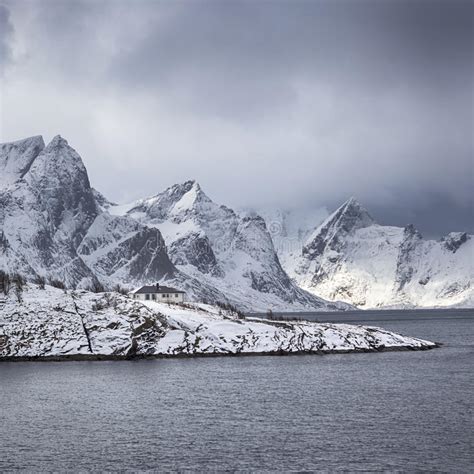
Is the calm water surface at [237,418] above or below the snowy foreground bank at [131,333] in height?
below

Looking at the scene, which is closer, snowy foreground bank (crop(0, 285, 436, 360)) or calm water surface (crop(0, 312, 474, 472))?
calm water surface (crop(0, 312, 474, 472))

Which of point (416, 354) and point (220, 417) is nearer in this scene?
point (220, 417)

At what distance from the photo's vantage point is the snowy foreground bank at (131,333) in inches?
6329

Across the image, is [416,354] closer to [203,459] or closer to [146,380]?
[146,380]

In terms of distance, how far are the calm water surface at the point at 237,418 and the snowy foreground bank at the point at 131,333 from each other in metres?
18.9

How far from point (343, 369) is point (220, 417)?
5635 cm

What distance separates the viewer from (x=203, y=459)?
65000 millimetres

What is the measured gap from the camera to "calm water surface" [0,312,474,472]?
212 ft

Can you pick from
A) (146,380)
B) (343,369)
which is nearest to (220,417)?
(146,380)

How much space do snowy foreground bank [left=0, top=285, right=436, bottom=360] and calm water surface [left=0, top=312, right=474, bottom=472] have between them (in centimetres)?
1888

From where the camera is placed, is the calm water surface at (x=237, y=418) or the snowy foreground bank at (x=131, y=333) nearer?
the calm water surface at (x=237, y=418)

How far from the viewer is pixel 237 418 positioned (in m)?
84.9

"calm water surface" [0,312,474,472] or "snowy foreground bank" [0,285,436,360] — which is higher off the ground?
"snowy foreground bank" [0,285,436,360]

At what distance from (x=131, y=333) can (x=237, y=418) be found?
83.1 metres
